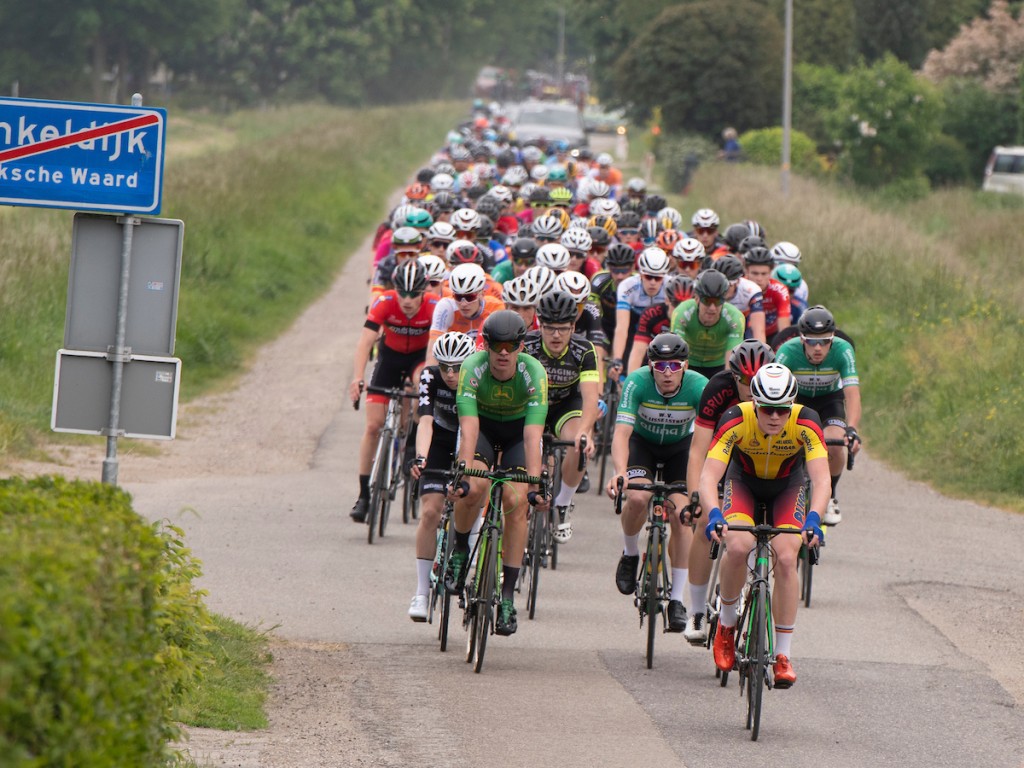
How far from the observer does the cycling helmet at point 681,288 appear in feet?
41.5

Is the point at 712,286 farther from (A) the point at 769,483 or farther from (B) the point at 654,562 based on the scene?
(A) the point at 769,483

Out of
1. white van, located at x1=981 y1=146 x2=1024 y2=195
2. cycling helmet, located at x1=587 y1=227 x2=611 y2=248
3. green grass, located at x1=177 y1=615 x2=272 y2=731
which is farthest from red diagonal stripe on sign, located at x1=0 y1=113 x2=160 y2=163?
white van, located at x1=981 y1=146 x2=1024 y2=195

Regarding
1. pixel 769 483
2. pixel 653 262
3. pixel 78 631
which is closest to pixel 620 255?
pixel 653 262

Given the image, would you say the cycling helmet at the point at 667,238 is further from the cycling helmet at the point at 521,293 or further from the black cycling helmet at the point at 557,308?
the black cycling helmet at the point at 557,308

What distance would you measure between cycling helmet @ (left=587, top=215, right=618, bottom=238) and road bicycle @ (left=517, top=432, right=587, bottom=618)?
21.5 feet

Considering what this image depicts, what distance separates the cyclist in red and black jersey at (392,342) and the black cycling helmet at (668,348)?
2.89 metres

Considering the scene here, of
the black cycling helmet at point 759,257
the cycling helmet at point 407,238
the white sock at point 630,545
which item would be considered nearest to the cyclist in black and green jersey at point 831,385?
the white sock at point 630,545

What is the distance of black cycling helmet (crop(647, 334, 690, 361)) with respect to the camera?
9.77 metres

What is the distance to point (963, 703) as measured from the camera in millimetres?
8742

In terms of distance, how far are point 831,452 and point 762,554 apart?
11.6ft

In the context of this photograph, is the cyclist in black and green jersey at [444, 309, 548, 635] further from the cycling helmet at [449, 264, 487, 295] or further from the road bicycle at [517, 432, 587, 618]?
the cycling helmet at [449, 264, 487, 295]

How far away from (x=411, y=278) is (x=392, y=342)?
597mm

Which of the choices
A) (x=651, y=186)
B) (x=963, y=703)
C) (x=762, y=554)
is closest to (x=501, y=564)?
(x=762, y=554)

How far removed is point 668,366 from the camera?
9.80 m
